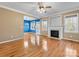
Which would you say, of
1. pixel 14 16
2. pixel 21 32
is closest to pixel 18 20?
pixel 14 16

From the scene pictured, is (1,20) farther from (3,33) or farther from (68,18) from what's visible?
(68,18)

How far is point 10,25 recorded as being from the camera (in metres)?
6.73

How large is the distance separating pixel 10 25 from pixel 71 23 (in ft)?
16.7

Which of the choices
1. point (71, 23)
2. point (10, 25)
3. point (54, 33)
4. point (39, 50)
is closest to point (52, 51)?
point (39, 50)

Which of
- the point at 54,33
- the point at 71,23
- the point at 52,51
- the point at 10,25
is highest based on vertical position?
the point at 71,23

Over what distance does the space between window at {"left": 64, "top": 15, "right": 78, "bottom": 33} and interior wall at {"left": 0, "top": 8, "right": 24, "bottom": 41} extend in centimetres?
421

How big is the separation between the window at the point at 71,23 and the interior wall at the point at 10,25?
4.21 meters

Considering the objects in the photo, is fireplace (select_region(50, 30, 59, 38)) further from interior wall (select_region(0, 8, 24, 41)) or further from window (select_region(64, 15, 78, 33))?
interior wall (select_region(0, 8, 24, 41))

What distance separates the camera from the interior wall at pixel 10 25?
595cm

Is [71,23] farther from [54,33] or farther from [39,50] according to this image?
[39,50]

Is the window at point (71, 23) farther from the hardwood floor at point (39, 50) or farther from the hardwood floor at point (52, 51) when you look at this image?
the hardwood floor at point (52, 51)

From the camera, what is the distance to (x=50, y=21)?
9.78 meters

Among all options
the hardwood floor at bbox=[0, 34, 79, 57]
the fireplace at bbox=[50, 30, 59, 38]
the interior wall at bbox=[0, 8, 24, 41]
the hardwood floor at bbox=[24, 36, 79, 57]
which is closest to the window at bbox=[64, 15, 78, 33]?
the fireplace at bbox=[50, 30, 59, 38]

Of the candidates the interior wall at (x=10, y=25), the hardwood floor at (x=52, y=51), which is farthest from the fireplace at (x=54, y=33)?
the hardwood floor at (x=52, y=51)
